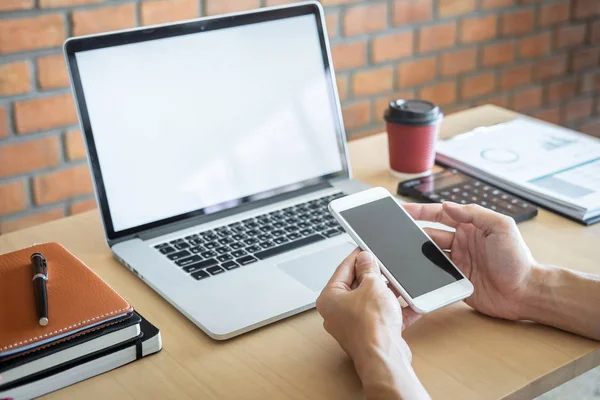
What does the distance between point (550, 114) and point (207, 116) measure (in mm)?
1683

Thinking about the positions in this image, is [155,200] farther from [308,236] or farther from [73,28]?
[73,28]

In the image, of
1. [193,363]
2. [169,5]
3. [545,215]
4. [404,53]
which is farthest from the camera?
[404,53]

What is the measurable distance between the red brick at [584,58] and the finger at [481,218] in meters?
1.71

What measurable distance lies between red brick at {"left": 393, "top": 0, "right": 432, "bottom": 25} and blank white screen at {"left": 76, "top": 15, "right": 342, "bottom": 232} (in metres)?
0.88

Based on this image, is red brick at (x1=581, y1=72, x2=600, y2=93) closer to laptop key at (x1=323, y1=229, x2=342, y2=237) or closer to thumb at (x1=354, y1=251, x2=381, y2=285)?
laptop key at (x1=323, y1=229, x2=342, y2=237)

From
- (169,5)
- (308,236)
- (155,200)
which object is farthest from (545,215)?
(169,5)

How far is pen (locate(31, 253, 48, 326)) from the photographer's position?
2.71ft

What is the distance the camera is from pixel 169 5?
168cm

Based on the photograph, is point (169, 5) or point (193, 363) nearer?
point (193, 363)

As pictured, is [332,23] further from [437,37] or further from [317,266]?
[317,266]

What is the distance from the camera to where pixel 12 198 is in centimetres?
163

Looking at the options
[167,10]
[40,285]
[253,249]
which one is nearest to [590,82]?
[167,10]

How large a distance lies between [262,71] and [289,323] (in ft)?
1.42

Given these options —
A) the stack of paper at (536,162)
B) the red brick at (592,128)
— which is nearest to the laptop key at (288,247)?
the stack of paper at (536,162)
